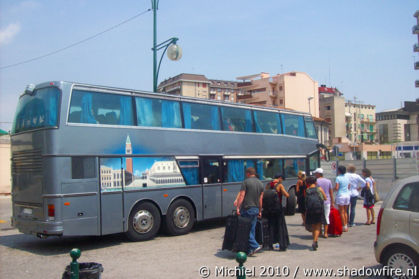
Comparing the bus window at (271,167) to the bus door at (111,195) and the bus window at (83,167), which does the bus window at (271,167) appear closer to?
the bus door at (111,195)

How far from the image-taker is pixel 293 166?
1572 centimetres

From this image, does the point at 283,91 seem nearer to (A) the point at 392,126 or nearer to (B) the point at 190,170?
(A) the point at 392,126

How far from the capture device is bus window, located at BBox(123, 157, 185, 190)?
1037 centimetres

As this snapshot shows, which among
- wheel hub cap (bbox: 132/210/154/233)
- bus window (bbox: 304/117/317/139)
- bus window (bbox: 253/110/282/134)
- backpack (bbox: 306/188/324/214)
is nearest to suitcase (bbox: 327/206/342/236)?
backpack (bbox: 306/188/324/214)

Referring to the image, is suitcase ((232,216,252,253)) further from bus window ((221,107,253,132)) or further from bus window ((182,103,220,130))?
bus window ((221,107,253,132))

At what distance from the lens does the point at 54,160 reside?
29.5 feet

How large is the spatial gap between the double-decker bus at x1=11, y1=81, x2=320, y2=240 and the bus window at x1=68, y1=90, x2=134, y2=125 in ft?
0.08

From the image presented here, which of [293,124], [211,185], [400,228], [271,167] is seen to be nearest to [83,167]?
[211,185]

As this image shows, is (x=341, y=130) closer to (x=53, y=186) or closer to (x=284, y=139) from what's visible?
(x=284, y=139)

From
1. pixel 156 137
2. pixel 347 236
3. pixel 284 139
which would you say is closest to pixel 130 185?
pixel 156 137

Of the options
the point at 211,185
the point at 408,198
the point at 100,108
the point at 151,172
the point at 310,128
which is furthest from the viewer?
the point at 310,128

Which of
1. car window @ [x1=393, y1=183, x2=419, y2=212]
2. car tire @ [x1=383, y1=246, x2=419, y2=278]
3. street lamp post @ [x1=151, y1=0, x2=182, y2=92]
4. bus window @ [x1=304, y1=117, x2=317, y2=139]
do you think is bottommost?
car tire @ [x1=383, y1=246, x2=419, y2=278]

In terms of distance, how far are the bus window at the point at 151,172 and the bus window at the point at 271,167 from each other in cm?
390

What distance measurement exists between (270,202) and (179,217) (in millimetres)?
3452
